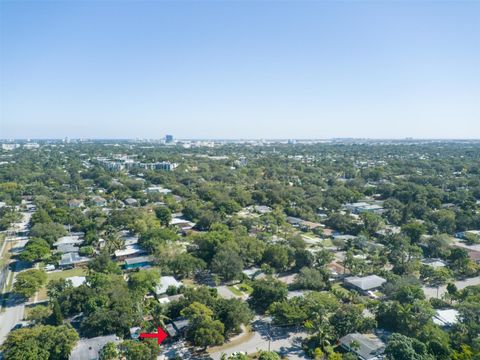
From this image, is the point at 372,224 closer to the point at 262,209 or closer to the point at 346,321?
the point at 262,209

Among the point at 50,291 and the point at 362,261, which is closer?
the point at 50,291

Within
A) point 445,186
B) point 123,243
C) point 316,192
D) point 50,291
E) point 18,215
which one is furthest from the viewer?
point 445,186

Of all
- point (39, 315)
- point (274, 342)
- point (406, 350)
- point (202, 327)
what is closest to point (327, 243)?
point (274, 342)

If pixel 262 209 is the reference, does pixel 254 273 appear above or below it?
below

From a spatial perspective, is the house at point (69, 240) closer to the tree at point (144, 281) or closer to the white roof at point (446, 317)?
the tree at point (144, 281)

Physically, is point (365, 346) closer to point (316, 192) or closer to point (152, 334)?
point (152, 334)

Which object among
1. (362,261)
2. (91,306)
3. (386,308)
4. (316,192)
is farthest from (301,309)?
(316,192)

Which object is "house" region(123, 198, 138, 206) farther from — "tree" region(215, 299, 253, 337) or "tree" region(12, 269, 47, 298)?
"tree" region(215, 299, 253, 337)
